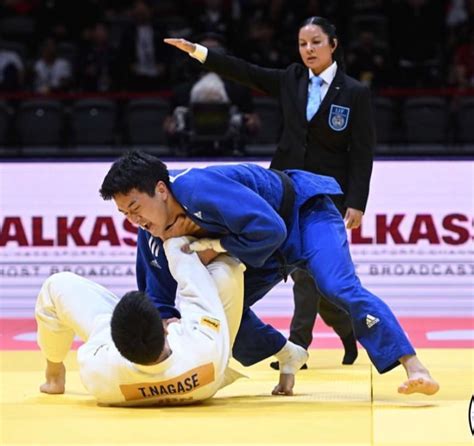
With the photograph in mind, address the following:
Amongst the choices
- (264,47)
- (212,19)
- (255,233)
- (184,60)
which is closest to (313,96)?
(255,233)

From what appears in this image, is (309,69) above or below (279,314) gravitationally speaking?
above

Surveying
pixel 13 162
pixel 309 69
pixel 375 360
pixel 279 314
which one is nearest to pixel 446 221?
pixel 279 314

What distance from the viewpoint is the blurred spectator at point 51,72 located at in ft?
43.9

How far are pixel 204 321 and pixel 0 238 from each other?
4686 millimetres

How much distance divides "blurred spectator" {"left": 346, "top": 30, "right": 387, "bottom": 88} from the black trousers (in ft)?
19.1

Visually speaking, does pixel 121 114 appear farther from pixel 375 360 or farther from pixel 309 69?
pixel 375 360

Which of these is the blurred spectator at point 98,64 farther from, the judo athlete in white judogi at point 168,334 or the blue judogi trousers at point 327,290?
the judo athlete in white judogi at point 168,334

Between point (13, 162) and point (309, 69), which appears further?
point (13, 162)

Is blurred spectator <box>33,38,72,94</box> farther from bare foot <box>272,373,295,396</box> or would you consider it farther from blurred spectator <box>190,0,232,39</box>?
bare foot <box>272,373,295,396</box>

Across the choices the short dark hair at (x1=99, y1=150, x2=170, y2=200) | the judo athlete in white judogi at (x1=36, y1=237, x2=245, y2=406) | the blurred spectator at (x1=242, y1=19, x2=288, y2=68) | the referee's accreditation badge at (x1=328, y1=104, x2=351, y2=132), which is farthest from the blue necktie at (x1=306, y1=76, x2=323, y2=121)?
the blurred spectator at (x1=242, y1=19, x2=288, y2=68)

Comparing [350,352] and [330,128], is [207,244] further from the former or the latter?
[350,352]

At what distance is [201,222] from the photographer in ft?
17.8

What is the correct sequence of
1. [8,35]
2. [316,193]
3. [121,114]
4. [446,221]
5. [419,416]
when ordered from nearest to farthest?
[419,416] → [316,193] → [446,221] → [121,114] → [8,35]

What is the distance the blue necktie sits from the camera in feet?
23.6
